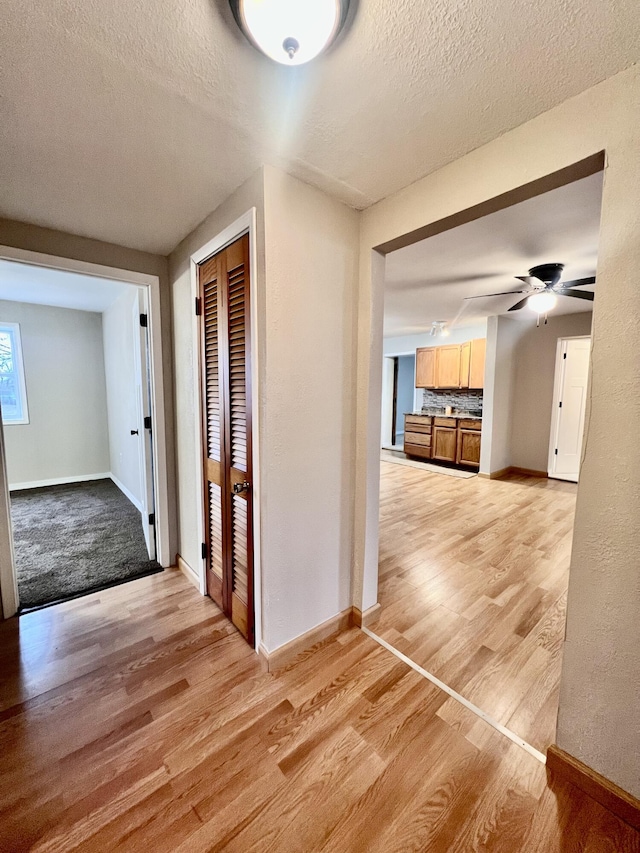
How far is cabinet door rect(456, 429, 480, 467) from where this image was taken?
5379mm

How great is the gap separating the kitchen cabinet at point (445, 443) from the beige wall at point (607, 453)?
4766 mm

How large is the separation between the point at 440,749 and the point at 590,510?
1074 mm

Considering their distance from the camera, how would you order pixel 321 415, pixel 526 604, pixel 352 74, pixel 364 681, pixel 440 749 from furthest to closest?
pixel 526 604, pixel 321 415, pixel 364 681, pixel 440 749, pixel 352 74

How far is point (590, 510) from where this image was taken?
1.09 metres

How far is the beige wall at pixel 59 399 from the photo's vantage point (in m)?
4.42

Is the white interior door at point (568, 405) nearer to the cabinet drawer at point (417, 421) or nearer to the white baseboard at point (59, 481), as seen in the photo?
the cabinet drawer at point (417, 421)

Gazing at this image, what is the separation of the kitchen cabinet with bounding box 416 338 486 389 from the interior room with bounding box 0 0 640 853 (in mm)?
2869

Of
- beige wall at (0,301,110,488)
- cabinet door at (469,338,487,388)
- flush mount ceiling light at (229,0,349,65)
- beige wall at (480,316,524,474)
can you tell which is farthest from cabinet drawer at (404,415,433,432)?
flush mount ceiling light at (229,0,349,65)

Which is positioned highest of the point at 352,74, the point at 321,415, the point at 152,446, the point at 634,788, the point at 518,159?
the point at 352,74

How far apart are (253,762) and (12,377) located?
17.5ft

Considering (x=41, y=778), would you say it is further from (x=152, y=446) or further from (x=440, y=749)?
(x=152, y=446)

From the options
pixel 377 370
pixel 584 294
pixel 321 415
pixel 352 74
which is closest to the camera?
pixel 352 74

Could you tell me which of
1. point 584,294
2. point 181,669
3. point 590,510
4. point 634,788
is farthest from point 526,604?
point 584,294

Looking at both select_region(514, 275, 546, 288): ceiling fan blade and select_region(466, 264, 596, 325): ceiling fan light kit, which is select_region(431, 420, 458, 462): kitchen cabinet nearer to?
select_region(466, 264, 596, 325): ceiling fan light kit
